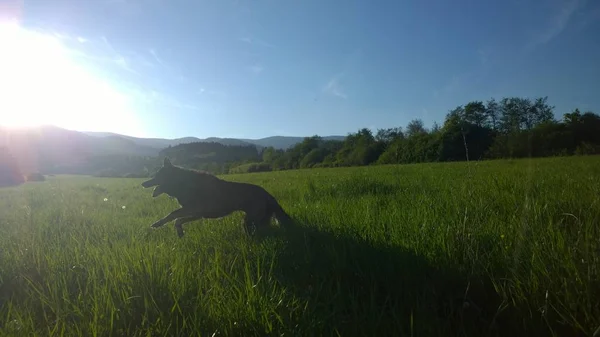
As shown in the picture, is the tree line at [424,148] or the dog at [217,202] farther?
the tree line at [424,148]

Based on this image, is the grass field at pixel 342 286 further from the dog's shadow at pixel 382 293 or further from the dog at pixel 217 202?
the dog at pixel 217 202

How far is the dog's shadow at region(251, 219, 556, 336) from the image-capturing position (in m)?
1.78

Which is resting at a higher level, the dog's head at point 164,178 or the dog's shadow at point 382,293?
the dog's head at point 164,178

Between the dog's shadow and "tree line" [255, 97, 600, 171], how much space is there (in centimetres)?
302

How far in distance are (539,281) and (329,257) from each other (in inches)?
61.3

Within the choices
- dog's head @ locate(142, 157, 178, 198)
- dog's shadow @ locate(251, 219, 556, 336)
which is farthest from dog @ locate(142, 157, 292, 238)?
dog's shadow @ locate(251, 219, 556, 336)

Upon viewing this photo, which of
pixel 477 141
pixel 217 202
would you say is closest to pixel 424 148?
pixel 217 202

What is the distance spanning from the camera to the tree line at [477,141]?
28.4m

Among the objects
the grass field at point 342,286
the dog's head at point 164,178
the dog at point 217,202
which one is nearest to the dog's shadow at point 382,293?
the grass field at point 342,286

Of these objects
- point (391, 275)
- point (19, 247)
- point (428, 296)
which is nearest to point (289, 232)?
point (391, 275)

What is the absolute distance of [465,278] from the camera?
7.65ft

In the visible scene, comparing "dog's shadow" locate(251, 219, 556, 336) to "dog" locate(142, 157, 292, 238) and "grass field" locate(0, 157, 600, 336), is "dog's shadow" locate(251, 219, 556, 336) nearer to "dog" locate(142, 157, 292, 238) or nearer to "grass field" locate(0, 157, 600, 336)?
"grass field" locate(0, 157, 600, 336)

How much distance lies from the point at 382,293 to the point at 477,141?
28725mm

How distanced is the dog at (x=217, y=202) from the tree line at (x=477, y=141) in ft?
10.3
